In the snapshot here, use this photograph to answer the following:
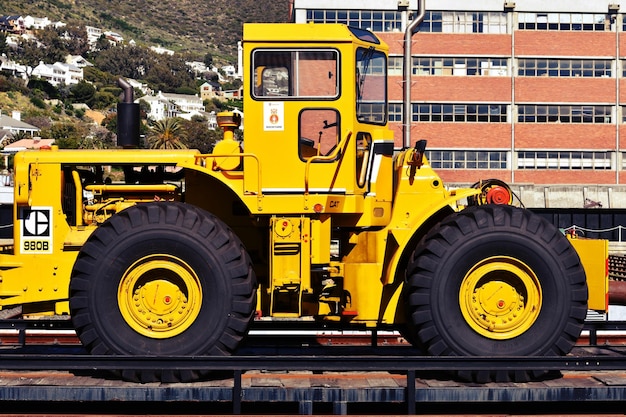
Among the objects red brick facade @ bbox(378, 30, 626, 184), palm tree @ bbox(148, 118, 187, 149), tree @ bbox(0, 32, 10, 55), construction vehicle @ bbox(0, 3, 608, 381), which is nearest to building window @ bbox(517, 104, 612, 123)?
red brick facade @ bbox(378, 30, 626, 184)

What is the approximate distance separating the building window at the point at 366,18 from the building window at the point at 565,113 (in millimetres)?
10133

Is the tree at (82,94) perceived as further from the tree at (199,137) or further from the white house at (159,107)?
the tree at (199,137)

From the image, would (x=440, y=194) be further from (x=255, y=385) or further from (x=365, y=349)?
(x=255, y=385)

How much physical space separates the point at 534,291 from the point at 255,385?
99.9 inches

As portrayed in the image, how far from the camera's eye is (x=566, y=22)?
5594 cm

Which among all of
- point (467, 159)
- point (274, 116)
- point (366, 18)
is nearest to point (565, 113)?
point (467, 159)

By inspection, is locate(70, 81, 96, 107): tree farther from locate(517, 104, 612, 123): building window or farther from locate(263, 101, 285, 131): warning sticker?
locate(263, 101, 285, 131): warning sticker

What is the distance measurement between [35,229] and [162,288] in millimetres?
1458

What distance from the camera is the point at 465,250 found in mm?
7098

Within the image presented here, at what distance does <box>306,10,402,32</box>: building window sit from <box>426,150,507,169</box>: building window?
857 centimetres

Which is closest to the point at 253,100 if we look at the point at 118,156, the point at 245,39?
the point at 245,39

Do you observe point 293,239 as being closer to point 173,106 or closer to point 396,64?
point 396,64

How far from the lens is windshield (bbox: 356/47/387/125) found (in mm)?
7680

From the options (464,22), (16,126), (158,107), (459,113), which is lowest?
(459,113)
